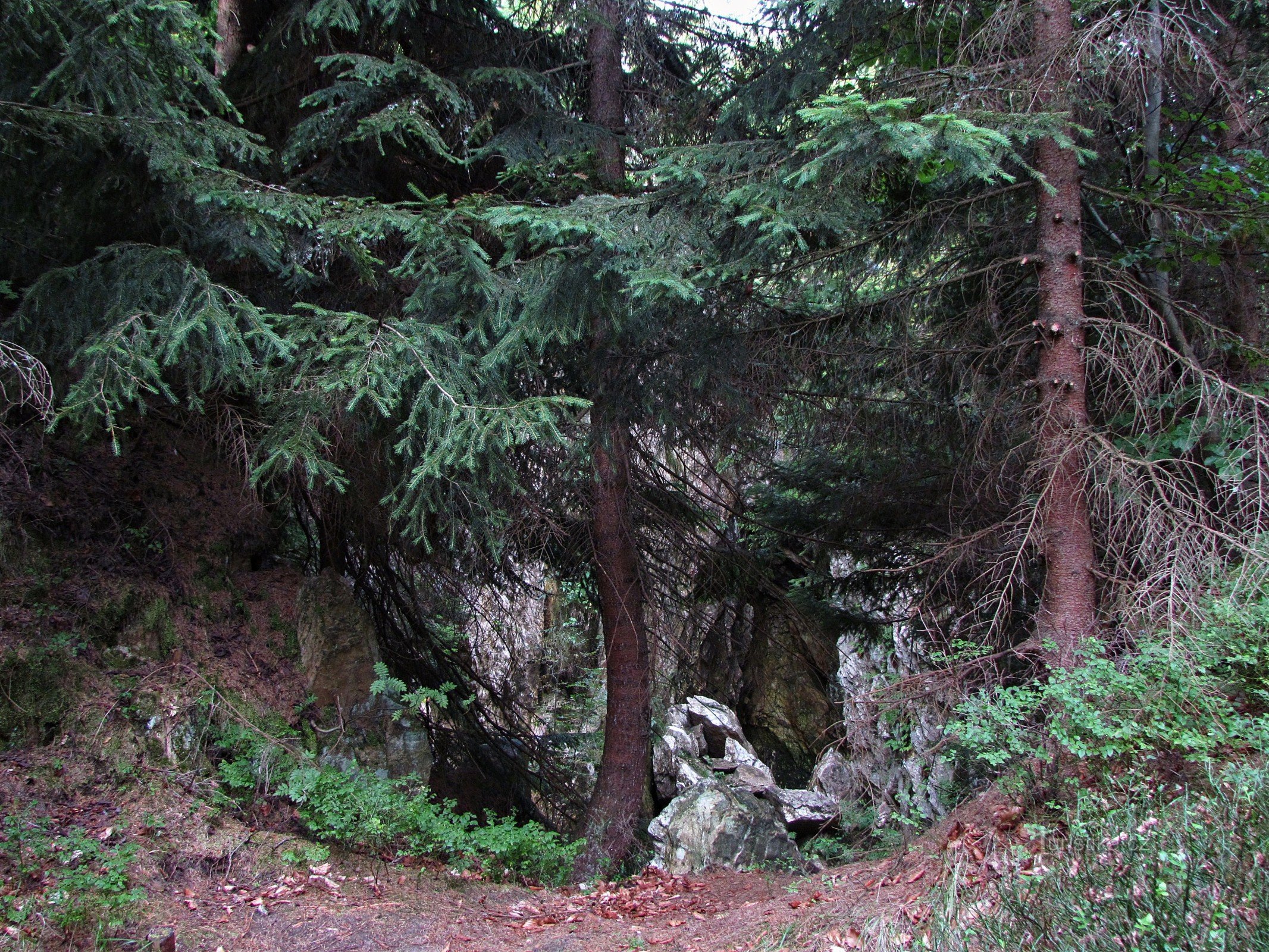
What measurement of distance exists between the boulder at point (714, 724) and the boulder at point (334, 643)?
5227 millimetres

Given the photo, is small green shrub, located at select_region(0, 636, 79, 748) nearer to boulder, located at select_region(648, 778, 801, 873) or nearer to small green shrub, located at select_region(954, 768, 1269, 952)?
boulder, located at select_region(648, 778, 801, 873)

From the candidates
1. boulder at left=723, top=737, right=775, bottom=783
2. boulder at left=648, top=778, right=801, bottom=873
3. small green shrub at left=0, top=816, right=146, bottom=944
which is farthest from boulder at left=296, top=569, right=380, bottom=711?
boulder at left=723, top=737, right=775, bottom=783

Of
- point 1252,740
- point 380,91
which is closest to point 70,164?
point 380,91

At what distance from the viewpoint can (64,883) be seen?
416 cm

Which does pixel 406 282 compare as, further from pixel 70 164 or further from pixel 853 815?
pixel 853 815

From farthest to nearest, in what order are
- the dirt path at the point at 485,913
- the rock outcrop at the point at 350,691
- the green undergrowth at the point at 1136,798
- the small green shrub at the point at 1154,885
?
the rock outcrop at the point at 350,691 < the dirt path at the point at 485,913 < the green undergrowth at the point at 1136,798 < the small green shrub at the point at 1154,885

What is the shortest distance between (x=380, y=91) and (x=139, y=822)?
5352 millimetres

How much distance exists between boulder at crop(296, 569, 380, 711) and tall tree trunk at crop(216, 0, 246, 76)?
4649 mm

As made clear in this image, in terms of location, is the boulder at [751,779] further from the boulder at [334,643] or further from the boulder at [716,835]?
the boulder at [334,643]

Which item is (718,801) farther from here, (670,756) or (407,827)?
(407,827)

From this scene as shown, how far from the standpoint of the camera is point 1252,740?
3.64 meters

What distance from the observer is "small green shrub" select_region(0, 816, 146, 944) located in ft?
12.7

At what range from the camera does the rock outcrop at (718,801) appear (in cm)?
704

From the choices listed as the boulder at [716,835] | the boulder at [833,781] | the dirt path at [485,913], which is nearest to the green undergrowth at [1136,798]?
the dirt path at [485,913]
